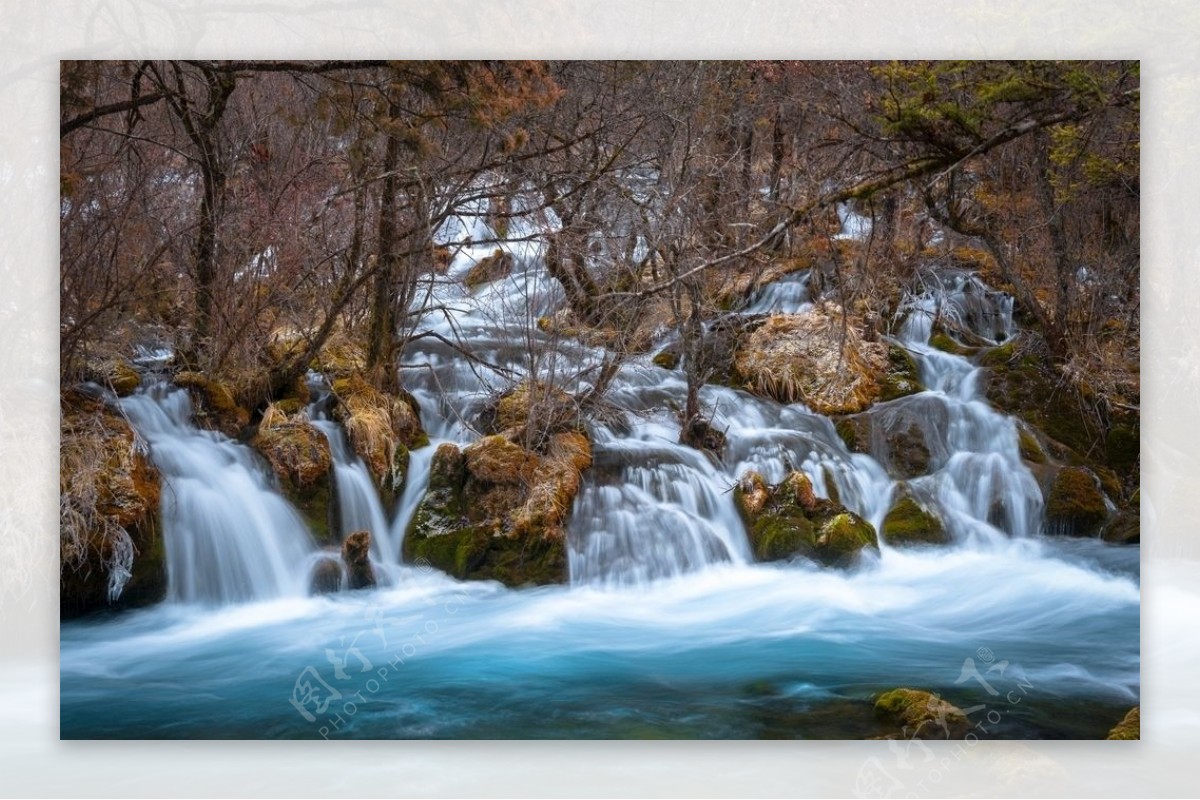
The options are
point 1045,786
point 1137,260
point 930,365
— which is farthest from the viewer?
point 930,365

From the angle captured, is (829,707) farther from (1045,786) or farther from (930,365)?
(930,365)

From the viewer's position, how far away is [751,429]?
468 centimetres

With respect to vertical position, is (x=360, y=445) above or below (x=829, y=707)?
above

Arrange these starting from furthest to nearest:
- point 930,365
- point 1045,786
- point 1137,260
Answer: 1. point 930,365
2. point 1137,260
3. point 1045,786

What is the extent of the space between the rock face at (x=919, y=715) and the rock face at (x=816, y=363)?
1362 mm

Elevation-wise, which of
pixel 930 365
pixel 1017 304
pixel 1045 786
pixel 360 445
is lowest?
pixel 1045 786

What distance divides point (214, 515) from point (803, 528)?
2.73m

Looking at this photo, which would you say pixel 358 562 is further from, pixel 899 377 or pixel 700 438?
pixel 899 377

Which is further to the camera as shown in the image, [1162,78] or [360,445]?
[360,445]

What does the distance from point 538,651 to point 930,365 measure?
2.32 meters

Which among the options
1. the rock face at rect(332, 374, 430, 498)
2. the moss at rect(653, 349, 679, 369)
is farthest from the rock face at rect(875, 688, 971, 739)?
the rock face at rect(332, 374, 430, 498)

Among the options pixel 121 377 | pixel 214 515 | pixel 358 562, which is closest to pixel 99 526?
pixel 214 515

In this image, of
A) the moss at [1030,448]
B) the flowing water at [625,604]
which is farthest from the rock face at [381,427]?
the moss at [1030,448]

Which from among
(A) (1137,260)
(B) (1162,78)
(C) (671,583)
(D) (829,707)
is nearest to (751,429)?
(C) (671,583)
